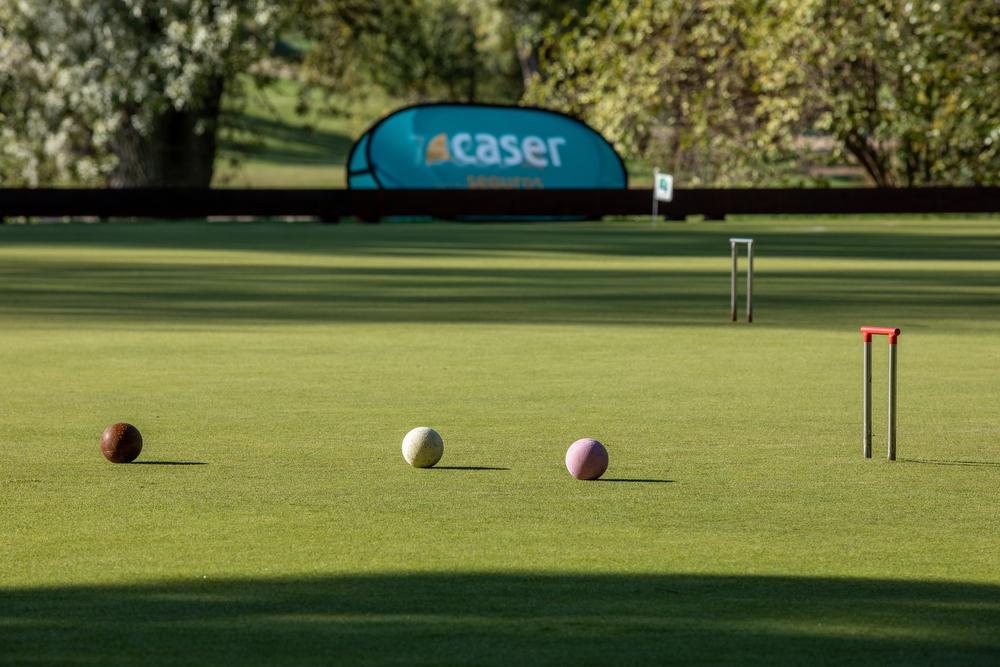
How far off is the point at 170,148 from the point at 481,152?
767 cm

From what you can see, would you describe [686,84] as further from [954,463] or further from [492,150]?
[954,463]

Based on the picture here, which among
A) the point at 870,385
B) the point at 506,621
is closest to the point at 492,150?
the point at 870,385

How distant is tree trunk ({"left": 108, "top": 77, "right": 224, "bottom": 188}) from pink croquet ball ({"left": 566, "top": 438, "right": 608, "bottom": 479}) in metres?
39.4

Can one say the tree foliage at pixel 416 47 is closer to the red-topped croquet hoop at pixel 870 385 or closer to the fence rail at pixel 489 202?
the fence rail at pixel 489 202

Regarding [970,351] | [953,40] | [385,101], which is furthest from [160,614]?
[385,101]

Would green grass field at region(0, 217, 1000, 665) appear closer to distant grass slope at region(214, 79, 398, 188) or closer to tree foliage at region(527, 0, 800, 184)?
tree foliage at region(527, 0, 800, 184)

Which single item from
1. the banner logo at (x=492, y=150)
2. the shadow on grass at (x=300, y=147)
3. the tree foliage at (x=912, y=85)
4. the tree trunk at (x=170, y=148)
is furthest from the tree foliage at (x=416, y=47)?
the shadow on grass at (x=300, y=147)

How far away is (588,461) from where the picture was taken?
8742 mm

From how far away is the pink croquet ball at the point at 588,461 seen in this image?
8.75m

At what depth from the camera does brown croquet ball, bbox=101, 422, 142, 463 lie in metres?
9.27

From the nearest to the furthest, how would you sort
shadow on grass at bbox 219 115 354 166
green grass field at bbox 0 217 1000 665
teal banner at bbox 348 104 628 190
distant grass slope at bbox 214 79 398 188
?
green grass field at bbox 0 217 1000 665 → teal banner at bbox 348 104 628 190 → distant grass slope at bbox 214 79 398 188 → shadow on grass at bbox 219 115 354 166

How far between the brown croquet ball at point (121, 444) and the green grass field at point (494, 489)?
→ 132 mm

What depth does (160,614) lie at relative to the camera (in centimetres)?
606

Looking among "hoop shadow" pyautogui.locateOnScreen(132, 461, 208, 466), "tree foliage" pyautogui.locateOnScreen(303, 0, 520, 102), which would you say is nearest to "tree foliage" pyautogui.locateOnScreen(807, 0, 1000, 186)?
"tree foliage" pyautogui.locateOnScreen(303, 0, 520, 102)
